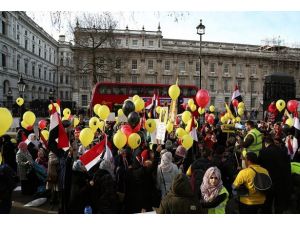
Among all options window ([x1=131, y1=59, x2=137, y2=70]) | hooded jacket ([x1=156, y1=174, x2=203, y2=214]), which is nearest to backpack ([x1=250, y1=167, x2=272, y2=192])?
hooded jacket ([x1=156, y1=174, x2=203, y2=214])

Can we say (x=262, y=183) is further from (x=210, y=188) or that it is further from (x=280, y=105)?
(x=280, y=105)

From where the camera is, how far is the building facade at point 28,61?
127ft

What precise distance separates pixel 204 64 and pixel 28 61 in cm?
2700

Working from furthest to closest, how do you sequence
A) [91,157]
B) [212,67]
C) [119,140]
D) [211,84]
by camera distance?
[211,84] → [212,67] → [119,140] → [91,157]

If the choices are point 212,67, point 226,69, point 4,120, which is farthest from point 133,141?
point 226,69

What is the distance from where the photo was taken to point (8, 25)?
132 ft

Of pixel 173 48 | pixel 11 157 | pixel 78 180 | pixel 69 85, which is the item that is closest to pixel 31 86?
pixel 69 85

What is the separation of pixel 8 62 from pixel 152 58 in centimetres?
2047

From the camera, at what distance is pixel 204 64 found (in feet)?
171

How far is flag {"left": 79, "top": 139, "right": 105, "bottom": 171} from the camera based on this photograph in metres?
4.83

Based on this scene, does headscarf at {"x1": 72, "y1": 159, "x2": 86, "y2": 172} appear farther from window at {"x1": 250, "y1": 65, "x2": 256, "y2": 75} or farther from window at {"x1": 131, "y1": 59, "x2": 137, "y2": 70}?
window at {"x1": 250, "y1": 65, "x2": 256, "y2": 75}

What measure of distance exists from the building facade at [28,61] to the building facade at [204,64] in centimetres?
796

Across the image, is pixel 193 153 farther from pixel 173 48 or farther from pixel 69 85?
pixel 69 85

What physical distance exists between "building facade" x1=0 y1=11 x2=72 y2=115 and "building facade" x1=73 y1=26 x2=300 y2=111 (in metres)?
7.96
